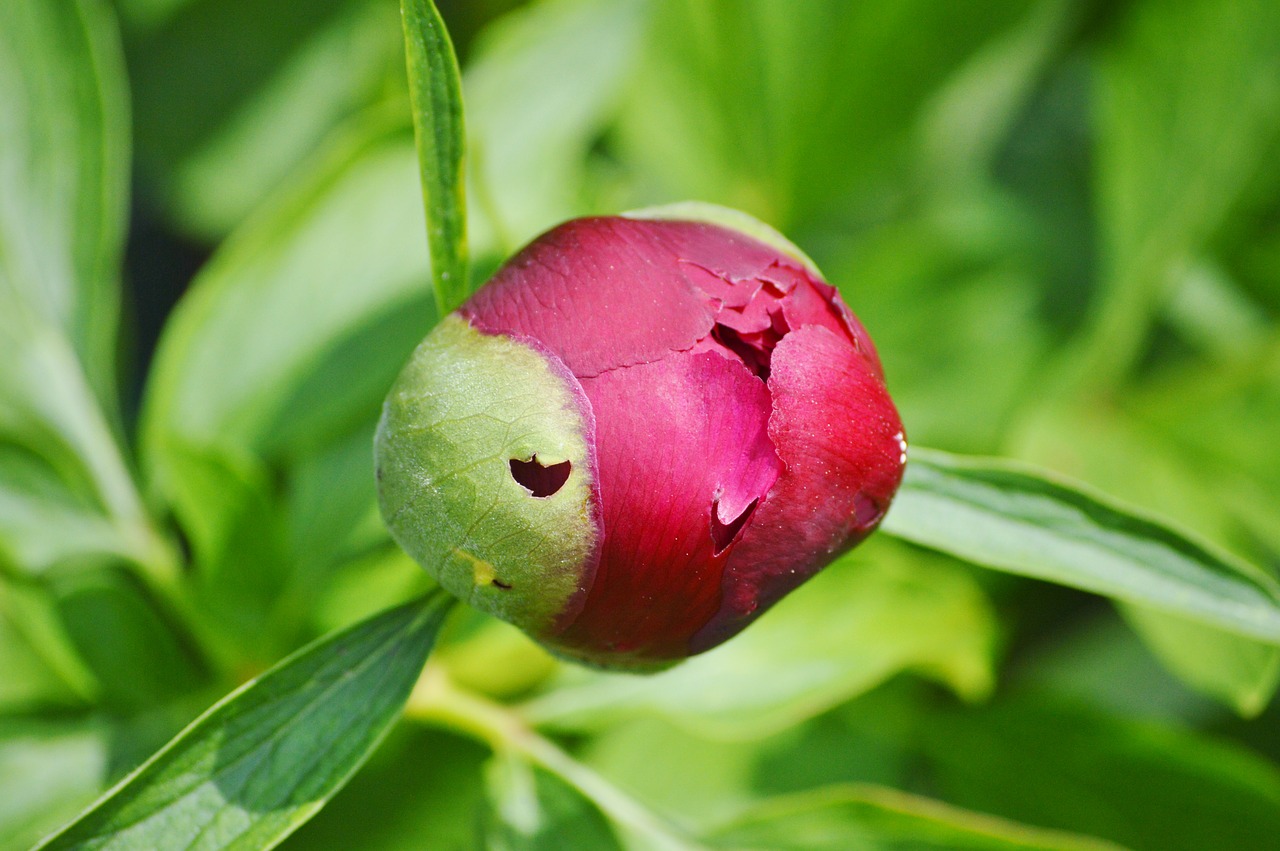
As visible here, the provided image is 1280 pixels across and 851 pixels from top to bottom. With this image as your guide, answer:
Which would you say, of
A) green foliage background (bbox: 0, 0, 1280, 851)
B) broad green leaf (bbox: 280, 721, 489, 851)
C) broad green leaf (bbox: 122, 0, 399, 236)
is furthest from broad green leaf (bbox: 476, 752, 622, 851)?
broad green leaf (bbox: 122, 0, 399, 236)

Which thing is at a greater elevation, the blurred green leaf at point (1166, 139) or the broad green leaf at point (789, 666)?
the blurred green leaf at point (1166, 139)

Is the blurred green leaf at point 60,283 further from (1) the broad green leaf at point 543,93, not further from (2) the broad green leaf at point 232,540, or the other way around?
(1) the broad green leaf at point 543,93

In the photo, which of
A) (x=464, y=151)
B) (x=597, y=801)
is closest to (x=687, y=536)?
(x=464, y=151)

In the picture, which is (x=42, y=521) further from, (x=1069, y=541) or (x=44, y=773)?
(x=1069, y=541)

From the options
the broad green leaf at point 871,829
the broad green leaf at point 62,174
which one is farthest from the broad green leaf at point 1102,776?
the broad green leaf at point 62,174

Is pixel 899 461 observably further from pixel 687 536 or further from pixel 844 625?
pixel 844 625

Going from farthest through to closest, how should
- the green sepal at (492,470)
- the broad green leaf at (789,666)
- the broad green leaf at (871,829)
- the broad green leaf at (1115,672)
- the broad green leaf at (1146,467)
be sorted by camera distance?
1. the broad green leaf at (1115,672)
2. the broad green leaf at (1146,467)
3. the broad green leaf at (789,666)
4. the broad green leaf at (871,829)
5. the green sepal at (492,470)
